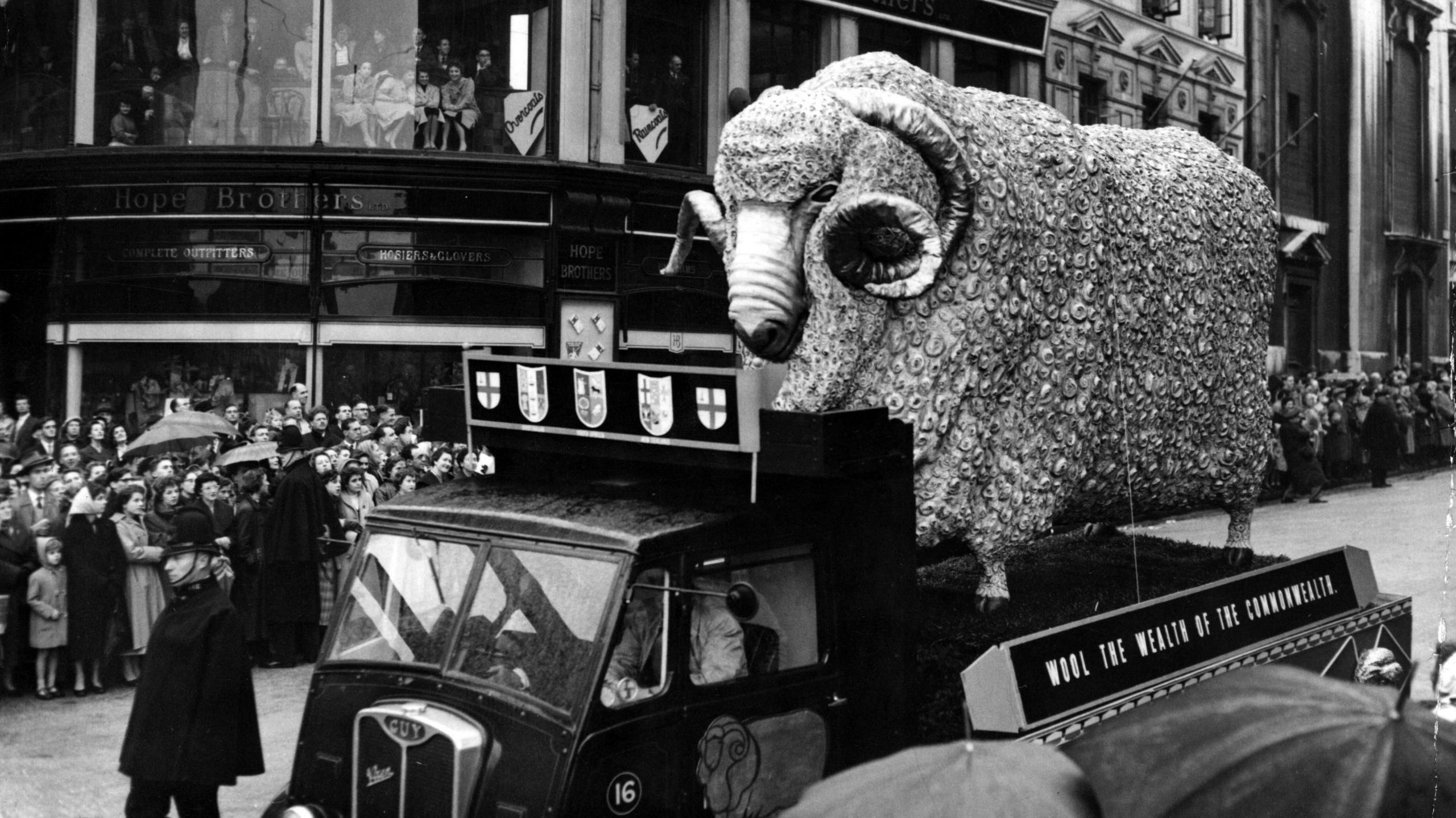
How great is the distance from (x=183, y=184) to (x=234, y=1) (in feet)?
8.71

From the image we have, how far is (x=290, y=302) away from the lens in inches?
731

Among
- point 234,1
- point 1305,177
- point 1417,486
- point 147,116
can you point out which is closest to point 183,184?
point 147,116

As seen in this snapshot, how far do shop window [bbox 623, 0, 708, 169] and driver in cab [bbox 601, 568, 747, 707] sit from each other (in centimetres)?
1560

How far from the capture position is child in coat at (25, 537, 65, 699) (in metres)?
10.6

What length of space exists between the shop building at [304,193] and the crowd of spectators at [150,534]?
4393 mm

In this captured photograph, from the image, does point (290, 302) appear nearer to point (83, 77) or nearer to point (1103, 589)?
point (83, 77)

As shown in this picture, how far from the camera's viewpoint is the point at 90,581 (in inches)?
423

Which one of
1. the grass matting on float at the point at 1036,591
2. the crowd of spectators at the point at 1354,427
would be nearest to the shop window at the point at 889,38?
the crowd of spectators at the point at 1354,427

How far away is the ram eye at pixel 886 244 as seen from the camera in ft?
23.5

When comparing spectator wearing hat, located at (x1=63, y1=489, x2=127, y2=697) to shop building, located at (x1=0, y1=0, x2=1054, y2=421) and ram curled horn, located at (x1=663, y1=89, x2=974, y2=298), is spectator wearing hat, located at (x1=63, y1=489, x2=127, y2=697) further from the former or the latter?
shop building, located at (x1=0, y1=0, x2=1054, y2=421)

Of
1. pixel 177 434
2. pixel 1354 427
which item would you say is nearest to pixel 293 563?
pixel 177 434

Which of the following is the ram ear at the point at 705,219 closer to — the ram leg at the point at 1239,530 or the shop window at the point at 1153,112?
the ram leg at the point at 1239,530

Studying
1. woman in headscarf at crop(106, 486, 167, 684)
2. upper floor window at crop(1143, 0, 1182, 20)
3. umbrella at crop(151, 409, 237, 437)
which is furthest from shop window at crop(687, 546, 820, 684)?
upper floor window at crop(1143, 0, 1182, 20)

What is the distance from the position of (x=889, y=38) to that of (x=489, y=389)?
17515mm
